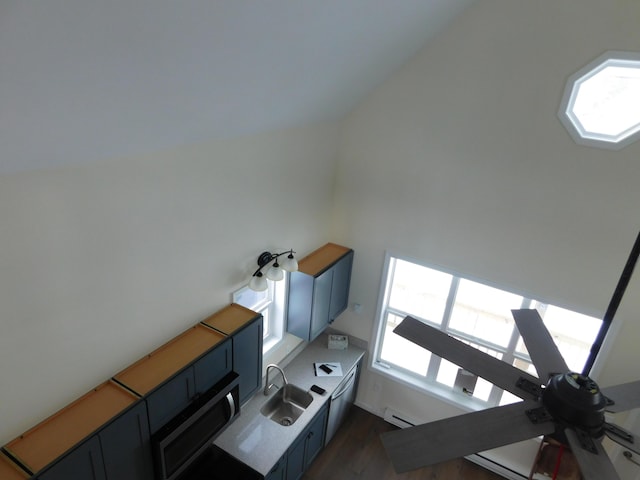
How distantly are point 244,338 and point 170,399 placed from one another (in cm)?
74

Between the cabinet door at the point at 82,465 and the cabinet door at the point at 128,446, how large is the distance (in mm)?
39

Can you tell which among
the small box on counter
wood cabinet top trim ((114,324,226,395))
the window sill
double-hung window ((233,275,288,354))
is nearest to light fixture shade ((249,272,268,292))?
double-hung window ((233,275,288,354))

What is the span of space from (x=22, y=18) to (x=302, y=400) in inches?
154

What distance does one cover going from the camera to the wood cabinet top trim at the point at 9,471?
198 centimetres

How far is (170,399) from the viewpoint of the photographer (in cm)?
272

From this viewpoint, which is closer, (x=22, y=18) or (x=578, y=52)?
(x=22, y=18)

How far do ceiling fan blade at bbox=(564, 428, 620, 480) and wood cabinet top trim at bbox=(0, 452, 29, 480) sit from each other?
2.46m

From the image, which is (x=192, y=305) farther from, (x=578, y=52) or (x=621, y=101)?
(x=621, y=101)

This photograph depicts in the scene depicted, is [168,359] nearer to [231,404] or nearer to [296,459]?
[231,404]

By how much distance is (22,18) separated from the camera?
1157mm

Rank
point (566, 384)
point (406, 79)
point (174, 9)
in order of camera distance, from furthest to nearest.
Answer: point (406, 79) → point (566, 384) → point (174, 9)

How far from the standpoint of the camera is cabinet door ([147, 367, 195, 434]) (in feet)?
8.52

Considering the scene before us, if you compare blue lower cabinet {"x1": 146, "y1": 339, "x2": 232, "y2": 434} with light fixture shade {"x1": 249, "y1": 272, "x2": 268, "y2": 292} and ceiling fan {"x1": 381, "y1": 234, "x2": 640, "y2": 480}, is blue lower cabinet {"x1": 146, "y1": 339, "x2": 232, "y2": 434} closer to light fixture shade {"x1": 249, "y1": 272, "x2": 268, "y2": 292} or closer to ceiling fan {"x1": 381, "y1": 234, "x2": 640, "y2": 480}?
light fixture shade {"x1": 249, "y1": 272, "x2": 268, "y2": 292}

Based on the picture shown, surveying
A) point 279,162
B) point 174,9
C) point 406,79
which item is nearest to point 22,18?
point 174,9
